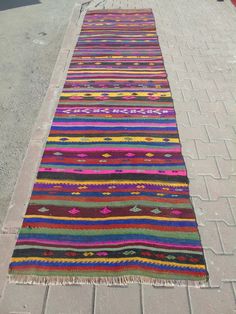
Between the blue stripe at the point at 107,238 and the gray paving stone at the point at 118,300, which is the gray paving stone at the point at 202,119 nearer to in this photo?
the blue stripe at the point at 107,238

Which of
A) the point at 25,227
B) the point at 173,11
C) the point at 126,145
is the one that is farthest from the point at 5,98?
the point at 173,11

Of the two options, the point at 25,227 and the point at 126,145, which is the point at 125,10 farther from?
the point at 25,227

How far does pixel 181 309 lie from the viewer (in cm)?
298

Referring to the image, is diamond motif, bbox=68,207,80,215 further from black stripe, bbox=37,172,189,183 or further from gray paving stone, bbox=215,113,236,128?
gray paving stone, bbox=215,113,236,128

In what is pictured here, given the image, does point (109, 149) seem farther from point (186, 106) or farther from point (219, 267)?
point (219, 267)

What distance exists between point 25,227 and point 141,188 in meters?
1.29

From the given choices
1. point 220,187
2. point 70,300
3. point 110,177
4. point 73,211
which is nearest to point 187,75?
point 220,187

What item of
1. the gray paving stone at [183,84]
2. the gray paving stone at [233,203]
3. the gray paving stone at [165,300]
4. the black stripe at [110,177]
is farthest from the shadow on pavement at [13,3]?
the gray paving stone at [165,300]

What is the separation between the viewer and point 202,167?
171 inches

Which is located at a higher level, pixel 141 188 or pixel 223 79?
pixel 223 79

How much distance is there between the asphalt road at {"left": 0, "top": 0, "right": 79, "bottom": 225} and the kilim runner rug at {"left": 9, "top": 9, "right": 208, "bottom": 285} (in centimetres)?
41

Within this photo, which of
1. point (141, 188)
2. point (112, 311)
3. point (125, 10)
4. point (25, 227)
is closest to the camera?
point (112, 311)

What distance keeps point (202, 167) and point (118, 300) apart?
6.42ft

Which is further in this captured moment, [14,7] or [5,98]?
[14,7]
